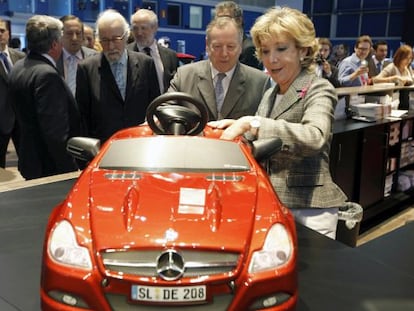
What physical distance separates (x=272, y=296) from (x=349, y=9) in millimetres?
17380

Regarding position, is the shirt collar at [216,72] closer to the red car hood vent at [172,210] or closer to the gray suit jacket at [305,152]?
the gray suit jacket at [305,152]

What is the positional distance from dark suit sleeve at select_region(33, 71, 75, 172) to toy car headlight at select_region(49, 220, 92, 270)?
5.97 ft

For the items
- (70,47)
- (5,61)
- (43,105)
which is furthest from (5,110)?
(43,105)

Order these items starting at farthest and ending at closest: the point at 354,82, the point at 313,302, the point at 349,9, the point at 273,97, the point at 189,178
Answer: the point at 349,9, the point at 354,82, the point at 273,97, the point at 313,302, the point at 189,178

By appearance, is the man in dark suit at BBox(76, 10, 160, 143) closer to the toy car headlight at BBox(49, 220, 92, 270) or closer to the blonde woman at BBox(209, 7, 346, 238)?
the blonde woman at BBox(209, 7, 346, 238)

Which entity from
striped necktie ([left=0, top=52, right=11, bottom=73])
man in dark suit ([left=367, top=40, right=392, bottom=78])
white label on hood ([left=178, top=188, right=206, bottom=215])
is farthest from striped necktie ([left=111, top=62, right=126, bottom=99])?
man in dark suit ([left=367, top=40, right=392, bottom=78])

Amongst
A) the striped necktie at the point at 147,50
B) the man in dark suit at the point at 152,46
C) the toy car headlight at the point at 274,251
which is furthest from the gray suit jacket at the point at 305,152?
the striped necktie at the point at 147,50

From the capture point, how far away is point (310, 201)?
1.75 meters

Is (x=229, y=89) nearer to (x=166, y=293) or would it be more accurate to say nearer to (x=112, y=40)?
(x=112, y=40)

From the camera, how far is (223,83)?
2.49 metres

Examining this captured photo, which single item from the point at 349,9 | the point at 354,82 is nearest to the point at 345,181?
the point at 354,82

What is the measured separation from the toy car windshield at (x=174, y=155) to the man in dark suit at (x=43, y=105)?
1511 mm

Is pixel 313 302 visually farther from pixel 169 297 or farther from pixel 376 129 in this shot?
pixel 376 129

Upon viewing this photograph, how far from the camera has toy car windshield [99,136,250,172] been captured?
1.43 m
